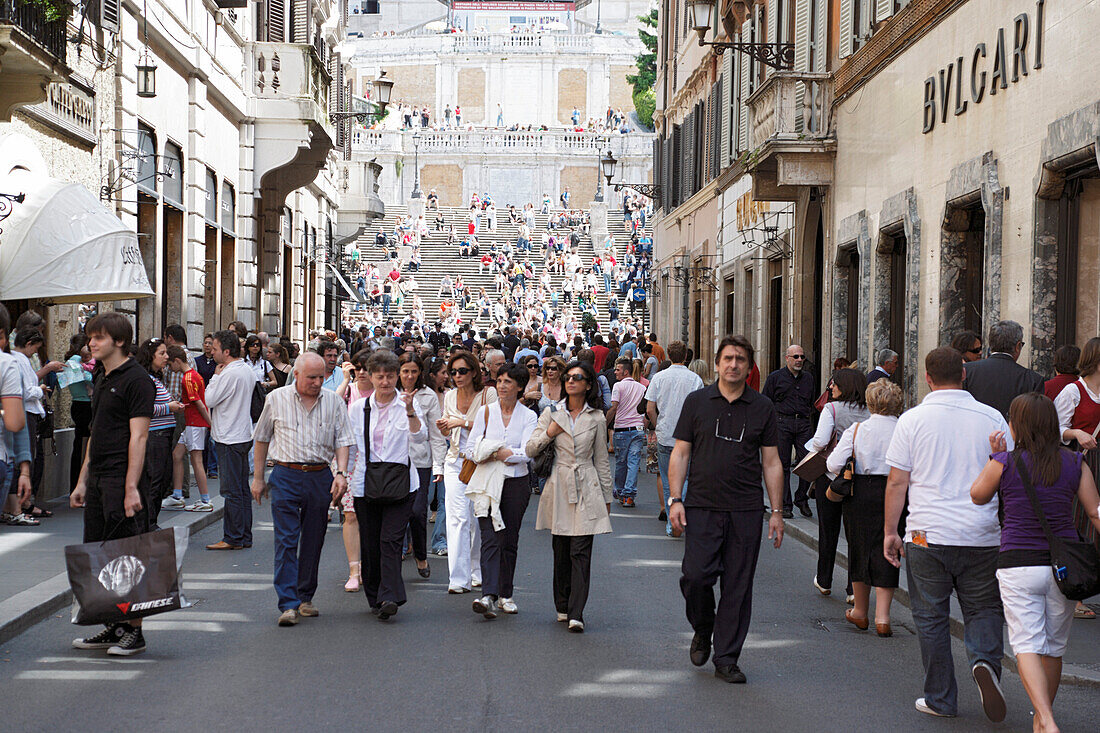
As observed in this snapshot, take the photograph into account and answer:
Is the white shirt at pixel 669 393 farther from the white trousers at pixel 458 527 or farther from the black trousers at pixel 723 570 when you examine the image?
the black trousers at pixel 723 570

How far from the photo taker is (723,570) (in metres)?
7.59

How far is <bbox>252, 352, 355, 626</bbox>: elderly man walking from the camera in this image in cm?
882

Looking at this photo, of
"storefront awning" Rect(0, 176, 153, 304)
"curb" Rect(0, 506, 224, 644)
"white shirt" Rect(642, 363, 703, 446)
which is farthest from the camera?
"white shirt" Rect(642, 363, 703, 446)

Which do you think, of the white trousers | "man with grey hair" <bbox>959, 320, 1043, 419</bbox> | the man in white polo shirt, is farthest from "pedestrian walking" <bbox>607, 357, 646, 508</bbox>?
the man in white polo shirt

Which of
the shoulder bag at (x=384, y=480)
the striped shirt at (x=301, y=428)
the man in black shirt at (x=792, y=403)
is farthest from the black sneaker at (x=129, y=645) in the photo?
the man in black shirt at (x=792, y=403)

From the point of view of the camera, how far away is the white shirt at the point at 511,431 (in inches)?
369

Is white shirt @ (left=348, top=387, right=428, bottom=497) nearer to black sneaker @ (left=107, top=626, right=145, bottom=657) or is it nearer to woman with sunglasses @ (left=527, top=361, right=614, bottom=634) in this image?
woman with sunglasses @ (left=527, top=361, right=614, bottom=634)

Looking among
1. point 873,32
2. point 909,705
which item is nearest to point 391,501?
point 909,705

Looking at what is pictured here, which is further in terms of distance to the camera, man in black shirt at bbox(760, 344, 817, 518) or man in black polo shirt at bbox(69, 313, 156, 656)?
man in black shirt at bbox(760, 344, 817, 518)

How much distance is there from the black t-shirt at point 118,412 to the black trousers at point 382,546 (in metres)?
1.88

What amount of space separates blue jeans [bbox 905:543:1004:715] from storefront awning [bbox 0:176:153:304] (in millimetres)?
9601

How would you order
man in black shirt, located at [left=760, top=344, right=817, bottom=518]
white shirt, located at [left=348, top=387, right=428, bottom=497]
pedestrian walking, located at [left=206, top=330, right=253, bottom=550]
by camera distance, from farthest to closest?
man in black shirt, located at [left=760, top=344, right=817, bottom=518] → pedestrian walking, located at [left=206, top=330, right=253, bottom=550] → white shirt, located at [left=348, top=387, right=428, bottom=497]

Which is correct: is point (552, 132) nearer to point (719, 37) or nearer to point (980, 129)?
point (719, 37)

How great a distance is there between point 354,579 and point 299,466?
1.63m
